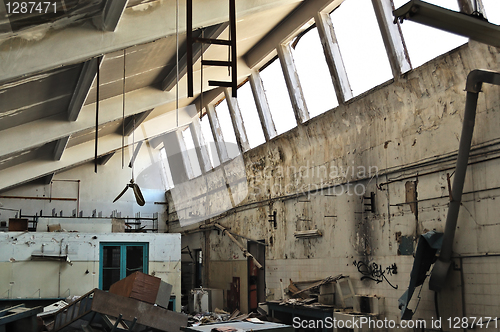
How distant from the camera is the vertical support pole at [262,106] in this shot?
480 inches

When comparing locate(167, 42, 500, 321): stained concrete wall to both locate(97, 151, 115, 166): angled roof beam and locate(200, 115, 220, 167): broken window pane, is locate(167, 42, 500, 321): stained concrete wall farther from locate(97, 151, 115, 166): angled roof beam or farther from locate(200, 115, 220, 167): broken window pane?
locate(97, 151, 115, 166): angled roof beam

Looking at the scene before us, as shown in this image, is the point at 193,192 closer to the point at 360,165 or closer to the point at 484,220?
the point at 360,165

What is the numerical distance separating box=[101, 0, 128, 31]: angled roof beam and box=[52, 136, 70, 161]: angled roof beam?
6234 millimetres

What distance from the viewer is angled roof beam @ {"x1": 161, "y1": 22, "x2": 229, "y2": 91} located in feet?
31.5

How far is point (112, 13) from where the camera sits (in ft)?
22.8

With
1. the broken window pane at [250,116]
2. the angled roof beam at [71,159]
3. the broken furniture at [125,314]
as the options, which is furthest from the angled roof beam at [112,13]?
the angled roof beam at [71,159]

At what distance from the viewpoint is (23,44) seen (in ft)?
22.0

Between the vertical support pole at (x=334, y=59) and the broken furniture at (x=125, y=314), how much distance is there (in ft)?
18.2

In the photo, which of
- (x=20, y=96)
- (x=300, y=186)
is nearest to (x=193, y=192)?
(x=300, y=186)

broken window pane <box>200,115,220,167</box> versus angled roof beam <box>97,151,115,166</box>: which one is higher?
angled roof beam <box>97,151,115,166</box>

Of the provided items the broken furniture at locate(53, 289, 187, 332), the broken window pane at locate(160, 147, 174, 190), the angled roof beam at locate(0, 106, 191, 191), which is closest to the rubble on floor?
the broken furniture at locate(53, 289, 187, 332)

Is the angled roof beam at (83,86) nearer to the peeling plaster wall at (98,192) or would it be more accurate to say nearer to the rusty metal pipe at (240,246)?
the rusty metal pipe at (240,246)

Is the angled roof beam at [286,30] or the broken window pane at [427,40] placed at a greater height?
the angled roof beam at [286,30]

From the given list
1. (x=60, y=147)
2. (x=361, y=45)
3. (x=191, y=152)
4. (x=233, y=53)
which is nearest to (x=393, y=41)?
(x=361, y=45)
